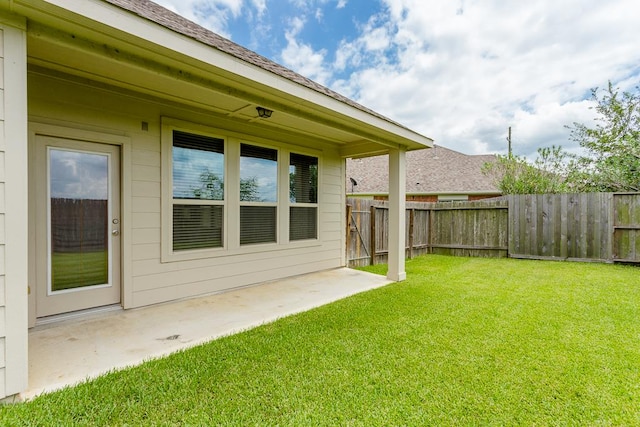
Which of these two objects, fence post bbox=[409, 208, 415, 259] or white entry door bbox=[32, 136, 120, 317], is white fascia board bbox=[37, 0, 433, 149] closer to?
white entry door bbox=[32, 136, 120, 317]

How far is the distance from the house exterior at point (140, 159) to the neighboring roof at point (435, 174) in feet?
35.6

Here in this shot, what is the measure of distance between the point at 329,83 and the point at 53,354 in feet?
48.5

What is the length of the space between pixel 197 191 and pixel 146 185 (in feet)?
2.21

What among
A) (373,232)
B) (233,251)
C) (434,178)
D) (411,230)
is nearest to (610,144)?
(411,230)

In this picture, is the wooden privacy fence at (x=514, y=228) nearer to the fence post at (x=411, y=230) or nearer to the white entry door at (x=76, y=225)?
the fence post at (x=411, y=230)

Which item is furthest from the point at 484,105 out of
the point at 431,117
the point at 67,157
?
the point at 67,157

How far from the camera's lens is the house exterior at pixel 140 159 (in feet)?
6.36

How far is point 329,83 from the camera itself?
14906 millimetres

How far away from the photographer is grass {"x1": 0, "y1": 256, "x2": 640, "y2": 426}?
73.8 inches

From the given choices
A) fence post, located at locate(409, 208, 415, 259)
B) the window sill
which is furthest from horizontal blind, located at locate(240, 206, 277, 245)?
fence post, located at locate(409, 208, 415, 259)

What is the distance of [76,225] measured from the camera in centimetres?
340

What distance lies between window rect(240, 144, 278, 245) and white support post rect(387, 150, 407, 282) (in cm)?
211

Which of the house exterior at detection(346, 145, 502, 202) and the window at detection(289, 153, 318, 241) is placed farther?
the house exterior at detection(346, 145, 502, 202)

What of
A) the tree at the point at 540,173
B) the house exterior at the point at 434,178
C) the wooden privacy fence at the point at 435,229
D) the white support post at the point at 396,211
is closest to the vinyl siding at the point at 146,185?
Result: the white support post at the point at 396,211
